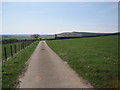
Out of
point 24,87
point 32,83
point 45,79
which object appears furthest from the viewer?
point 45,79

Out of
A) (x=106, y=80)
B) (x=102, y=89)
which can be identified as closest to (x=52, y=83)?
(x=102, y=89)

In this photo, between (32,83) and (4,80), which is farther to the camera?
(4,80)

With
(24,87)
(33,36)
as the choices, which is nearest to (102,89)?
(24,87)

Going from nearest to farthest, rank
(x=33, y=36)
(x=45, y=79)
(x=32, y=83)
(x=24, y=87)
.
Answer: (x=24, y=87) < (x=32, y=83) < (x=45, y=79) < (x=33, y=36)

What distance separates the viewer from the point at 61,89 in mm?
5328

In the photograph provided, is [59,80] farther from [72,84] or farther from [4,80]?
[4,80]

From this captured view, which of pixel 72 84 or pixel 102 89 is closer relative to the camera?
pixel 102 89

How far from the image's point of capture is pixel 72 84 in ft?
19.2

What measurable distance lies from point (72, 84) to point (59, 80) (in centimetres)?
81

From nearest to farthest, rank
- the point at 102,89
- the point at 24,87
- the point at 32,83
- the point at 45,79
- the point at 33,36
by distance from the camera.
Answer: the point at 102,89 → the point at 24,87 → the point at 32,83 → the point at 45,79 → the point at 33,36

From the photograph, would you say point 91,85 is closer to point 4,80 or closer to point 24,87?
point 24,87

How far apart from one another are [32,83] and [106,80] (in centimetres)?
333

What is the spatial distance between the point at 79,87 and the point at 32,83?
6.83 ft

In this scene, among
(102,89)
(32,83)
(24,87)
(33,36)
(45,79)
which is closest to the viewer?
(102,89)
